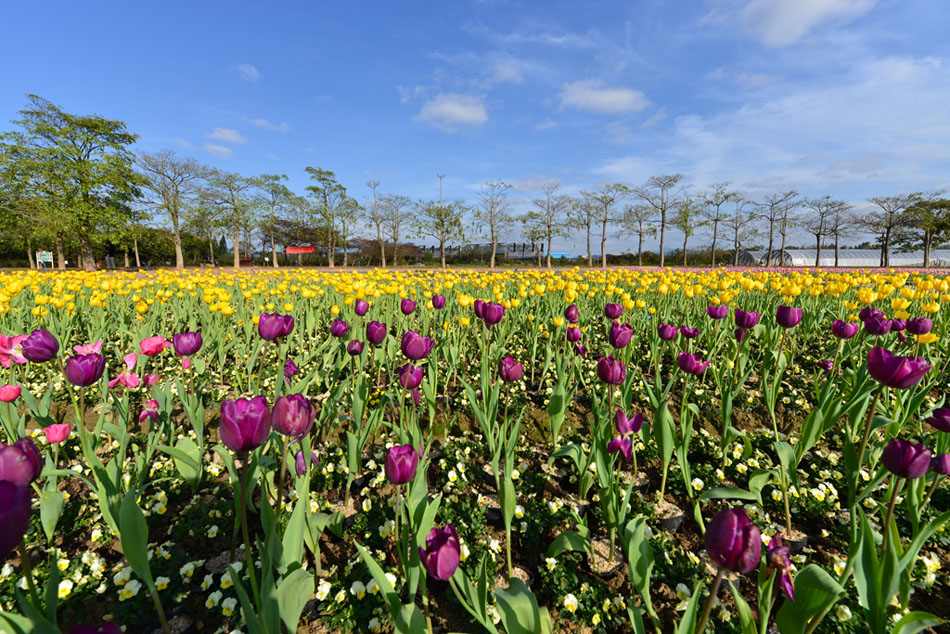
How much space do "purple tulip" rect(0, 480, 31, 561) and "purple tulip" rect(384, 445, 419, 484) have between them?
2.70ft

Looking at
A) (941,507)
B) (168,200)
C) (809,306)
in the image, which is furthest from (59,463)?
(168,200)

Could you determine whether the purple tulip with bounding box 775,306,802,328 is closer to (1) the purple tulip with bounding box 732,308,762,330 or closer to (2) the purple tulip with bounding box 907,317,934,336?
(1) the purple tulip with bounding box 732,308,762,330

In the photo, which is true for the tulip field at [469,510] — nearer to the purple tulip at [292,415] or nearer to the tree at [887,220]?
the purple tulip at [292,415]

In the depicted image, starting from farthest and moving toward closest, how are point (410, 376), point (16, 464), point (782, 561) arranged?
point (410, 376) < point (782, 561) < point (16, 464)

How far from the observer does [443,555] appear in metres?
1.20

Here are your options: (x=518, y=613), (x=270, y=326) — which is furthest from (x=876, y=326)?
(x=270, y=326)

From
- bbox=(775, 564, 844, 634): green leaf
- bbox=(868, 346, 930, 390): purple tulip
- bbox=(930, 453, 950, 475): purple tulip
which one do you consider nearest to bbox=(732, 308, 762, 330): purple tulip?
bbox=(868, 346, 930, 390): purple tulip

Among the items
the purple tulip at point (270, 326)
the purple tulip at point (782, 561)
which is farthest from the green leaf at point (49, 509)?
the purple tulip at point (782, 561)

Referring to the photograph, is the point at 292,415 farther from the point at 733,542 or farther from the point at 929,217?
the point at 929,217

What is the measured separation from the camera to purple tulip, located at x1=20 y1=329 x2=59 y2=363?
1838 mm

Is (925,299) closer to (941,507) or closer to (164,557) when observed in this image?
(941,507)

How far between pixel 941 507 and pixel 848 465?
92cm

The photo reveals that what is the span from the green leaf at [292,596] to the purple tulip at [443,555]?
1.15 ft

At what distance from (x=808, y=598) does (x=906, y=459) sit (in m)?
0.59
